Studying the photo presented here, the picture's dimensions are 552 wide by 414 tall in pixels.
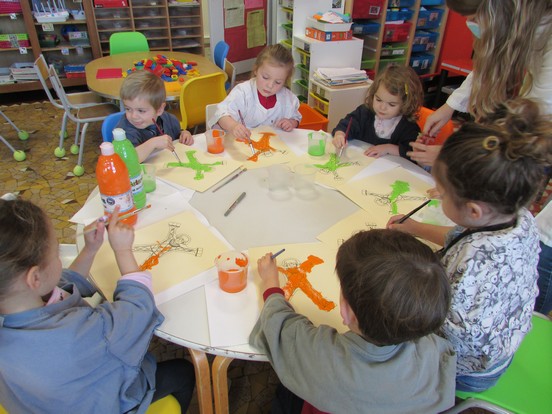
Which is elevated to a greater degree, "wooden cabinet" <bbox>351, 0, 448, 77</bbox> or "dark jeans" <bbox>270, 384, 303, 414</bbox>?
"wooden cabinet" <bbox>351, 0, 448, 77</bbox>

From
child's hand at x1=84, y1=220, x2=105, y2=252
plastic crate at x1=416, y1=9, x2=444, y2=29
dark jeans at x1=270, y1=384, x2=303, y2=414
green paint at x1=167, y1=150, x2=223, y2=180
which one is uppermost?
plastic crate at x1=416, y1=9, x2=444, y2=29

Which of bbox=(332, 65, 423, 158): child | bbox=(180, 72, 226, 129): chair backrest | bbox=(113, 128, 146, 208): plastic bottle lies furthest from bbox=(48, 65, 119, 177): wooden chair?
bbox=(332, 65, 423, 158): child

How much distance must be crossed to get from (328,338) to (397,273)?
0.23 meters

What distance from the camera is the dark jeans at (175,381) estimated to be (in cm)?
111

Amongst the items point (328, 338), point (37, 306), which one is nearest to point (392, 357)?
point (328, 338)

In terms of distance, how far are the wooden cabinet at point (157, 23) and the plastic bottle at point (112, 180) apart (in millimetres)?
3916

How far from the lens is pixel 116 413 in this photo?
92 centimetres

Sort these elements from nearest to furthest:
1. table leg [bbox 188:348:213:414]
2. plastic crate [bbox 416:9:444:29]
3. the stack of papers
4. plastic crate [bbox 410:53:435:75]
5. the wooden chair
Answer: table leg [bbox 188:348:213:414], the wooden chair, the stack of papers, plastic crate [bbox 416:9:444:29], plastic crate [bbox 410:53:435:75]

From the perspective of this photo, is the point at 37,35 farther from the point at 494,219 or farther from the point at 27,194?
the point at 494,219

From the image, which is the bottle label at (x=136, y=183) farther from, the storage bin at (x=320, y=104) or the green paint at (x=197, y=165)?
the storage bin at (x=320, y=104)

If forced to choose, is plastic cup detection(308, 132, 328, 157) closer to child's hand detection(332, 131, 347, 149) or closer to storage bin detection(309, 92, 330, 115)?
child's hand detection(332, 131, 347, 149)

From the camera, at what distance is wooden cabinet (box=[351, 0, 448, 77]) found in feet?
12.3

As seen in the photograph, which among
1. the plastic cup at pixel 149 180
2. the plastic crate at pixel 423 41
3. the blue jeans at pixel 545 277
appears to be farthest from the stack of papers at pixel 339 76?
the blue jeans at pixel 545 277

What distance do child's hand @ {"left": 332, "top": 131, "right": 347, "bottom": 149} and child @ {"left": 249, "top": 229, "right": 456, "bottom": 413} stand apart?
1.03 metres
